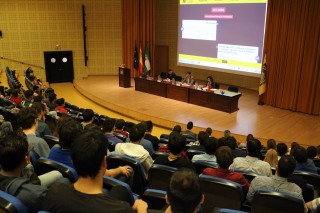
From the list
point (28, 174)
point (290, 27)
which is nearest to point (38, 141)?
point (28, 174)

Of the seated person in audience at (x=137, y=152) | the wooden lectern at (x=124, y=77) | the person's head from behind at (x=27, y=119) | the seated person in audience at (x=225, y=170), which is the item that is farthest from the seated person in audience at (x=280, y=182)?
the wooden lectern at (x=124, y=77)

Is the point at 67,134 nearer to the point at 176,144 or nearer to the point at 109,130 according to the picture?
the point at 176,144

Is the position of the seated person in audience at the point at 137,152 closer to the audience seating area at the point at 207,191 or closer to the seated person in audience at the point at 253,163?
the audience seating area at the point at 207,191

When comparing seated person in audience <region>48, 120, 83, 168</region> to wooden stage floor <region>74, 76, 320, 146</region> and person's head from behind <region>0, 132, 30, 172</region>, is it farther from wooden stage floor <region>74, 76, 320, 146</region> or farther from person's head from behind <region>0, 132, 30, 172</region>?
wooden stage floor <region>74, 76, 320, 146</region>

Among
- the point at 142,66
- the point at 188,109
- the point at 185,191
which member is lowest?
the point at 188,109

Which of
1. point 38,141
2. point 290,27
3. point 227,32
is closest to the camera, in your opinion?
point 38,141

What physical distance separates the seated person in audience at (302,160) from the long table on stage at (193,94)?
530 centimetres

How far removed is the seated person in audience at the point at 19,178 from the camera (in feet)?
6.17

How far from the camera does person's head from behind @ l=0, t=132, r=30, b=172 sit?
2.02 m

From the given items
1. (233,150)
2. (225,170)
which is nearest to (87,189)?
(225,170)

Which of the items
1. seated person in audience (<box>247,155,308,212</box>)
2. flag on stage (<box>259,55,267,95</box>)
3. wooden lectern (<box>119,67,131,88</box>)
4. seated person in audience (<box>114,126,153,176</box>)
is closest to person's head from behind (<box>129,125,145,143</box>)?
seated person in audience (<box>114,126,153,176</box>)

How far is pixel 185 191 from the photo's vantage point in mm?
1541

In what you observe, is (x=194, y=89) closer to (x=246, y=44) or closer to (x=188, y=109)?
(x=188, y=109)

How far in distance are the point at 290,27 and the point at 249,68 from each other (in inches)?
74.0
